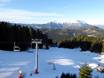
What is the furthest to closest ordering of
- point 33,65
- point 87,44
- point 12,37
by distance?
point 87,44, point 12,37, point 33,65

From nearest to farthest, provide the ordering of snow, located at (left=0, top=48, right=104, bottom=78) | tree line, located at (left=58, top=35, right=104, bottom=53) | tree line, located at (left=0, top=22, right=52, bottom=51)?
1. snow, located at (left=0, top=48, right=104, bottom=78)
2. tree line, located at (left=0, top=22, right=52, bottom=51)
3. tree line, located at (left=58, top=35, right=104, bottom=53)

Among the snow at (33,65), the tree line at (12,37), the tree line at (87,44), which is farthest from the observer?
the tree line at (87,44)

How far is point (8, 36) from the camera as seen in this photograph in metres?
92.8

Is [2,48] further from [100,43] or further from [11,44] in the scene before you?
[100,43]

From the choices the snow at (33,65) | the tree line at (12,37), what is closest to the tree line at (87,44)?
the tree line at (12,37)

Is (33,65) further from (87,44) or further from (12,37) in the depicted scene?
(87,44)

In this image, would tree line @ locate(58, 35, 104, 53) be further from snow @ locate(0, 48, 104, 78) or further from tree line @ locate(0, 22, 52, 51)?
snow @ locate(0, 48, 104, 78)

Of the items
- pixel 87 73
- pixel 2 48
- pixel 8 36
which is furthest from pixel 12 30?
pixel 87 73

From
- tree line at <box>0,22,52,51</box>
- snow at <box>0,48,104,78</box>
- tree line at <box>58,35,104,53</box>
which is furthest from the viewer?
tree line at <box>58,35,104,53</box>

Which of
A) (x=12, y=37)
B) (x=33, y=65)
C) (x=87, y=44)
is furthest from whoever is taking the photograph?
(x=87, y=44)

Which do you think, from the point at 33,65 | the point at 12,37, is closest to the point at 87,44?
the point at 12,37

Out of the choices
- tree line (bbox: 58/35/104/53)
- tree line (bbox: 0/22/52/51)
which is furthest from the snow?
tree line (bbox: 58/35/104/53)

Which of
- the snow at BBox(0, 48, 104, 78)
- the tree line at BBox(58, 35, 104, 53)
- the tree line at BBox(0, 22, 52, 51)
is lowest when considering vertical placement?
the tree line at BBox(58, 35, 104, 53)

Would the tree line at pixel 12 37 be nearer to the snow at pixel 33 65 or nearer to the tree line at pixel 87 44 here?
the snow at pixel 33 65
